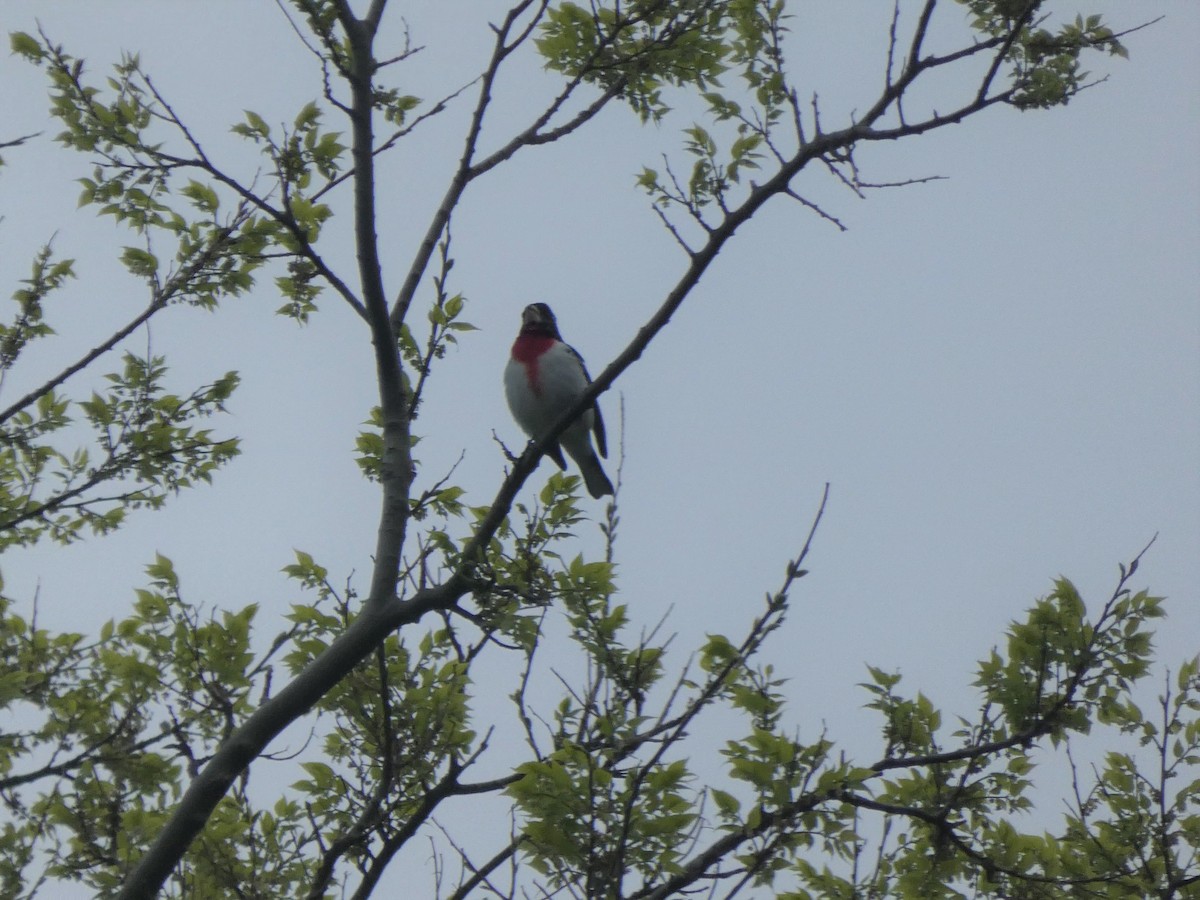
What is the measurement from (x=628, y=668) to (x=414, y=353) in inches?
70.6

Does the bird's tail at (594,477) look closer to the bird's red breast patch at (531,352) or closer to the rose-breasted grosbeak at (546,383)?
the rose-breasted grosbeak at (546,383)

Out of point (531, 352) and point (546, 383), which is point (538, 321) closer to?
point (531, 352)

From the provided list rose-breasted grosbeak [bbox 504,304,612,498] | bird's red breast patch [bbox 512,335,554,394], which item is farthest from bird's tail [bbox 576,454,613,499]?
bird's red breast patch [bbox 512,335,554,394]

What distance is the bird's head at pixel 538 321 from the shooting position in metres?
9.18

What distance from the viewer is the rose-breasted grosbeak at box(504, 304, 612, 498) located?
857 cm

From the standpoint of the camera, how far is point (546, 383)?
28.1 ft

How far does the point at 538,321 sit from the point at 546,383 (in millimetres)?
867

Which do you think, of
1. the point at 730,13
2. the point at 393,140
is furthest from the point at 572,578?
the point at 730,13

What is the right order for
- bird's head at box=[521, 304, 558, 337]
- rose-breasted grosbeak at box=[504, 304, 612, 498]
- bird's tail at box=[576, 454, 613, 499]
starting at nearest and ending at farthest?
rose-breasted grosbeak at box=[504, 304, 612, 498]
bird's head at box=[521, 304, 558, 337]
bird's tail at box=[576, 454, 613, 499]

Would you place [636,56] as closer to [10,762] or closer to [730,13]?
[730,13]

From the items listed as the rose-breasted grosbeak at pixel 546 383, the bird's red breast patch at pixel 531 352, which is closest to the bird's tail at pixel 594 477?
the rose-breasted grosbeak at pixel 546 383

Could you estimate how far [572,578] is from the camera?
4.97 meters

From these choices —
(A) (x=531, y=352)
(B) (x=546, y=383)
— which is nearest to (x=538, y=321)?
(A) (x=531, y=352)

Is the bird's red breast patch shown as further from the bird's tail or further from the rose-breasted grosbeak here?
the bird's tail
